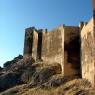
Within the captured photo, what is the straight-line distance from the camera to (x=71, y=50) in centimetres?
5666

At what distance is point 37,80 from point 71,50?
Answer: 6.19m

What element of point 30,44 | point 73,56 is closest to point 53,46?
point 73,56

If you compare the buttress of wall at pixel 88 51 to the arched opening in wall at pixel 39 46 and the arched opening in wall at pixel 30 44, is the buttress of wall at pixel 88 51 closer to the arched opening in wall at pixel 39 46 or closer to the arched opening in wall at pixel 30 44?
the arched opening in wall at pixel 39 46

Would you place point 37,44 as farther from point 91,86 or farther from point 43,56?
point 91,86

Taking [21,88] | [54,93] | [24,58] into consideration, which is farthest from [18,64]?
[54,93]

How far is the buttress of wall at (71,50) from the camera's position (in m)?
55.4

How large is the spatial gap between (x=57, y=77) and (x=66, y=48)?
177 inches

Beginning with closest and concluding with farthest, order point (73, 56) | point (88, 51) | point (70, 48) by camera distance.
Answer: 1. point (88, 51)
2. point (73, 56)
3. point (70, 48)

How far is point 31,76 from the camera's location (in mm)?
59156

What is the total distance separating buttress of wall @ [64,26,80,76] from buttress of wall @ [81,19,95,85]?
1.40m

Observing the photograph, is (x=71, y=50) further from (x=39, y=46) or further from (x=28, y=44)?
(x=28, y=44)

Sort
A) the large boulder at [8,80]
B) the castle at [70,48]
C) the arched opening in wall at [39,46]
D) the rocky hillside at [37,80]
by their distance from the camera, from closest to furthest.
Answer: the rocky hillside at [37,80], the castle at [70,48], the large boulder at [8,80], the arched opening in wall at [39,46]

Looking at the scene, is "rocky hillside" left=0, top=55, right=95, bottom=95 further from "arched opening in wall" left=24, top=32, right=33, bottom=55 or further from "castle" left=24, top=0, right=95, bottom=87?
"arched opening in wall" left=24, top=32, right=33, bottom=55

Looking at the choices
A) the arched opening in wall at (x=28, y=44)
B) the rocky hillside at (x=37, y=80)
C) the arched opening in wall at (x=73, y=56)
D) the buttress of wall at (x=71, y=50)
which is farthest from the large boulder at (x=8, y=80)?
the arched opening in wall at (x=73, y=56)
